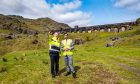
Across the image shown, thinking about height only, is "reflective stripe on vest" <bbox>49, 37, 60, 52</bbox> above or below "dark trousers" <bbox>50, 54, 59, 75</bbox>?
above

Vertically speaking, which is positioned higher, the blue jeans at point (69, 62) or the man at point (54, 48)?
the man at point (54, 48)

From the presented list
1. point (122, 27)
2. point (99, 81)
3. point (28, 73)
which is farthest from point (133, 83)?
point (122, 27)

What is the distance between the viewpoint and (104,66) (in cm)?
2875

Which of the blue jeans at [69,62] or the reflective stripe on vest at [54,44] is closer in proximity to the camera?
the reflective stripe on vest at [54,44]

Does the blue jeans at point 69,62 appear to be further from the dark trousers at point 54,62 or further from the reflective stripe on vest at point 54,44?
the reflective stripe on vest at point 54,44

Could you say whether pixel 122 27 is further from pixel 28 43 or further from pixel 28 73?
pixel 28 73

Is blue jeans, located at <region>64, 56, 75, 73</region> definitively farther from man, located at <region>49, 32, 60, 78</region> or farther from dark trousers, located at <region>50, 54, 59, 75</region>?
man, located at <region>49, 32, 60, 78</region>

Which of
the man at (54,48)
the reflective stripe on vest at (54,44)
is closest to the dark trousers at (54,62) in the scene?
the man at (54,48)

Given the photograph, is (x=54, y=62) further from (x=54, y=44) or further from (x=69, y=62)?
(x=54, y=44)

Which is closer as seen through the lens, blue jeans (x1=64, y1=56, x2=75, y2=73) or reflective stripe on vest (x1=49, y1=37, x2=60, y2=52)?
reflective stripe on vest (x1=49, y1=37, x2=60, y2=52)

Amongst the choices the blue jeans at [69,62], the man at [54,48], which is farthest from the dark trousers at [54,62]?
the blue jeans at [69,62]

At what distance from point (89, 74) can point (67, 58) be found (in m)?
3.26

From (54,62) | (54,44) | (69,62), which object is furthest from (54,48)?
(69,62)

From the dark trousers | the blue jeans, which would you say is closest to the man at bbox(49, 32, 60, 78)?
the dark trousers
